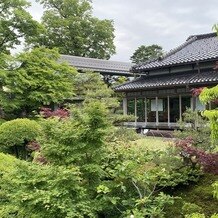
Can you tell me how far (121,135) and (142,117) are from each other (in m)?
11.1

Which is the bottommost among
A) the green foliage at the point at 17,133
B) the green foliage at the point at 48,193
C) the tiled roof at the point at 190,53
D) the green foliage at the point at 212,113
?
the green foliage at the point at 48,193

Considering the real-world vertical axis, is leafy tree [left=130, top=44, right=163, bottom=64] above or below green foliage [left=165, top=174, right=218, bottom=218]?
above

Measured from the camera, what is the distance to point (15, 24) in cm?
1908

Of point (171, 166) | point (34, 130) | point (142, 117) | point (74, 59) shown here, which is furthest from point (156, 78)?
point (171, 166)

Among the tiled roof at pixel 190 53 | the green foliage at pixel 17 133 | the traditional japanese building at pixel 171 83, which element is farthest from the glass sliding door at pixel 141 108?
the green foliage at pixel 17 133

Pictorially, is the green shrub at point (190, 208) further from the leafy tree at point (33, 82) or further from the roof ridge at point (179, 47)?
the roof ridge at point (179, 47)

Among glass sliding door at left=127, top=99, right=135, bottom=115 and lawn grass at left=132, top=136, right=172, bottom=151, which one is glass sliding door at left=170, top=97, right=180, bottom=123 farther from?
lawn grass at left=132, top=136, right=172, bottom=151

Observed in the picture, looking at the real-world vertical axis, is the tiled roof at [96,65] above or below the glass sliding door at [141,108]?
above

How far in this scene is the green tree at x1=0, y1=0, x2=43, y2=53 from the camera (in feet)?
61.4

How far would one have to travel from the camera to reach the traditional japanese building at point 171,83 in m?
19.1

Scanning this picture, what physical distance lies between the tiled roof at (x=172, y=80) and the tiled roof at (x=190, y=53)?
2.19ft

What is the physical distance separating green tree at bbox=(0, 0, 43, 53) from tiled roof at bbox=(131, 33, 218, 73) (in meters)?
6.72

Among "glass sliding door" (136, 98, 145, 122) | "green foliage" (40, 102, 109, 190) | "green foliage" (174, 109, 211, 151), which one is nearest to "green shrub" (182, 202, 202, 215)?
"green foliage" (40, 102, 109, 190)

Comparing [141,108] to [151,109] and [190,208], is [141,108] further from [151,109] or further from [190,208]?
[190,208]
